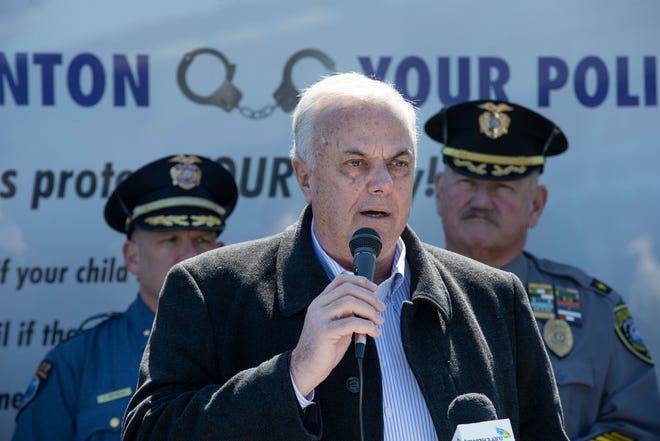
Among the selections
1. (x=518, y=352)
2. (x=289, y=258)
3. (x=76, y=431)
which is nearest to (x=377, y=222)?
(x=289, y=258)

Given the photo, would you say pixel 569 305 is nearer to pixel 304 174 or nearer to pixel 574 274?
pixel 574 274

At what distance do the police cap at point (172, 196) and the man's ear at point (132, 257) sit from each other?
0.06 m

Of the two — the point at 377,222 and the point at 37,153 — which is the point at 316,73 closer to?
the point at 37,153

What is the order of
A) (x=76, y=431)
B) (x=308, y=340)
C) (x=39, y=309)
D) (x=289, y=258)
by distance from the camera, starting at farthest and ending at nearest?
(x=39, y=309), (x=76, y=431), (x=289, y=258), (x=308, y=340)

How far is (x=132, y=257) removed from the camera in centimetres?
472

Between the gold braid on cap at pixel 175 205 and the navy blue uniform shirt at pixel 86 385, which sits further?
the gold braid on cap at pixel 175 205

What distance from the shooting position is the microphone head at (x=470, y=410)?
243cm

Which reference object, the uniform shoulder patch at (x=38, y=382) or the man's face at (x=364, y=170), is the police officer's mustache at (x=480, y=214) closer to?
the uniform shoulder patch at (x=38, y=382)

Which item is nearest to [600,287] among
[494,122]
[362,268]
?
[494,122]

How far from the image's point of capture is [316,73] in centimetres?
498

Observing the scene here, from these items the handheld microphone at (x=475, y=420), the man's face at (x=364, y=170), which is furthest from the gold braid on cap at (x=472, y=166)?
the handheld microphone at (x=475, y=420)

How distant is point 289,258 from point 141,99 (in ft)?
7.94

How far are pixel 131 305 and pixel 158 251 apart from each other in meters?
0.25

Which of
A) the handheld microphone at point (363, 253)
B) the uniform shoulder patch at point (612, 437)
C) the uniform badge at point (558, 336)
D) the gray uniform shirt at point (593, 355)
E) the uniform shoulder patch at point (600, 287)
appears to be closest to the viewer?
the handheld microphone at point (363, 253)
